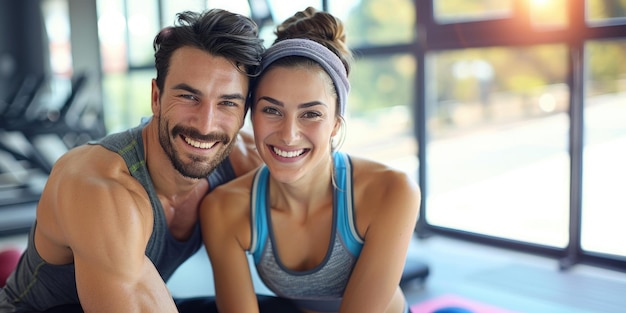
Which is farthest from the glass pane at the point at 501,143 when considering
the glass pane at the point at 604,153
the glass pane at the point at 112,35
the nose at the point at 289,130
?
the glass pane at the point at 112,35

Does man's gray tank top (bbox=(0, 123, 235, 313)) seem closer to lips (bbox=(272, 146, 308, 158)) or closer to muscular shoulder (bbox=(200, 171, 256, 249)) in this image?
muscular shoulder (bbox=(200, 171, 256, 249))

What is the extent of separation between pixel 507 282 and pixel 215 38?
1.96m

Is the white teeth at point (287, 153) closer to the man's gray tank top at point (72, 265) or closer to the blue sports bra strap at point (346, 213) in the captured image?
the blue sports bra strap at point (346, 213)

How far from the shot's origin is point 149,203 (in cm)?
142

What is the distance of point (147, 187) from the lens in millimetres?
1444

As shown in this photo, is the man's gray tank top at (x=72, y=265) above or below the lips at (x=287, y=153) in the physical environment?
below

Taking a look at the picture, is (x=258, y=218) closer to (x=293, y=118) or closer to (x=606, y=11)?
(x=293, y=118)

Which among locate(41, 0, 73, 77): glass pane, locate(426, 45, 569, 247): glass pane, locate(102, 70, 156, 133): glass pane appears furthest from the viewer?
locate(41, 0, 73, 77): glass pane

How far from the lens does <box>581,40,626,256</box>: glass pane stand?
2896mm

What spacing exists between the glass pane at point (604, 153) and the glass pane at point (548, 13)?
0.60 feet

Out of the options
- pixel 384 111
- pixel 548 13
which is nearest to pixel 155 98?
pixel 548 13

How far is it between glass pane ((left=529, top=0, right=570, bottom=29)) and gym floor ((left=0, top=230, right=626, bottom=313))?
45.6 inches

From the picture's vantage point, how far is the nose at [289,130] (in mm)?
1373

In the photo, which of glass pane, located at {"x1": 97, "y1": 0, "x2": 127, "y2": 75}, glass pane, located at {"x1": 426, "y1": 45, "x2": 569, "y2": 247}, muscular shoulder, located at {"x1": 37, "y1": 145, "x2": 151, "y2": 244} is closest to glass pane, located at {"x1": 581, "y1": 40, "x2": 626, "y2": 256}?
glass pane, located at {"x1": 426, "y1": 45, "x2": 569, "y2": 247}
